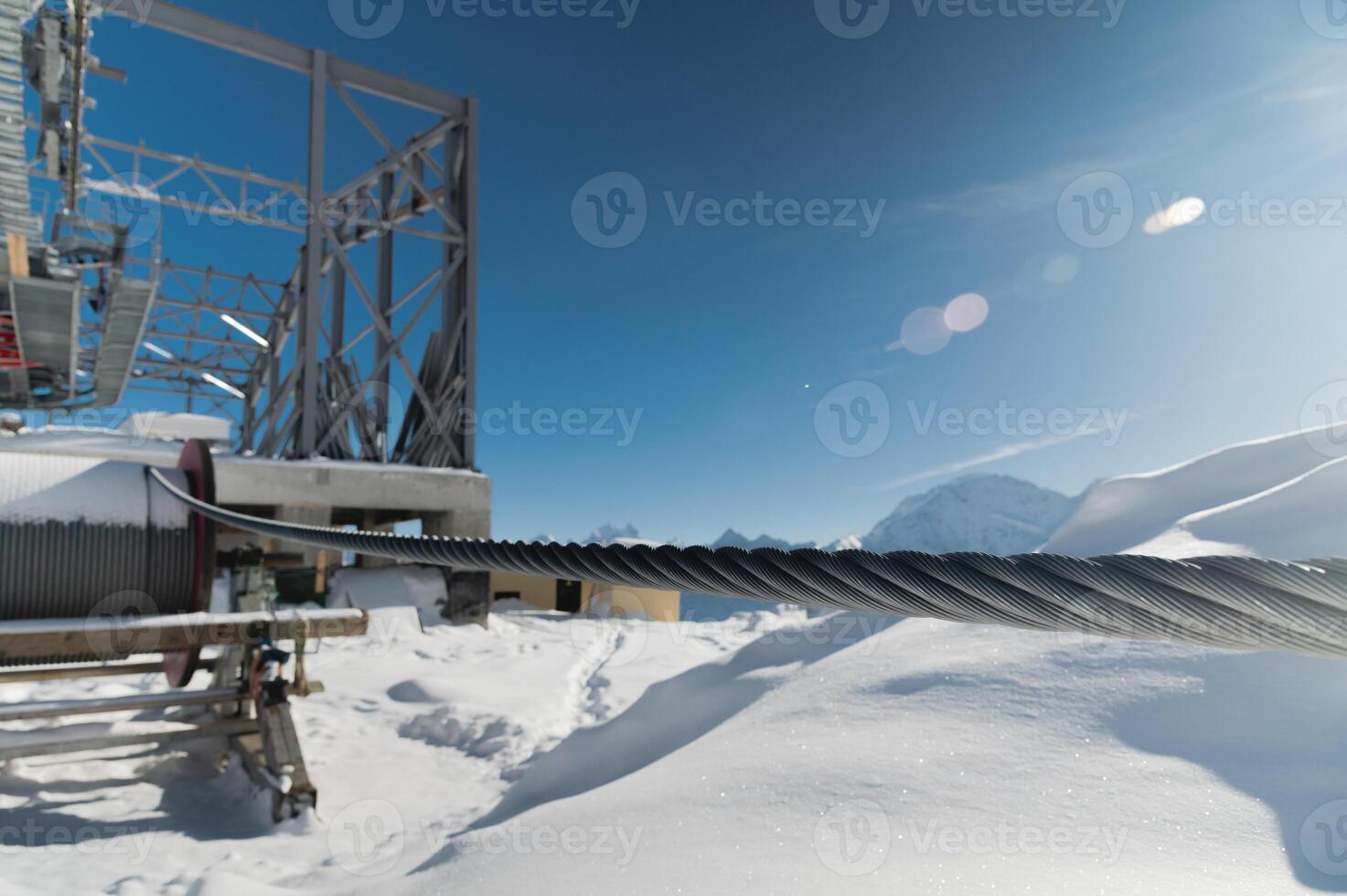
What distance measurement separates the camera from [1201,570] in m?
0.75

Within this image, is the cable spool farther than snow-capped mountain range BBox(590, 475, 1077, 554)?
No

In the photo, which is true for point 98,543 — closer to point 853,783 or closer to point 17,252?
point 853,783

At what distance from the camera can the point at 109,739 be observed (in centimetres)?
392

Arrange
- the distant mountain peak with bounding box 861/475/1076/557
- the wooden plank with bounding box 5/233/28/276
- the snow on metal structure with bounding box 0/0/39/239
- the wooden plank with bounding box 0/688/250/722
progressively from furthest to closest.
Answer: the distant mountain peak with bounding box 861/475/1076/557, the wooden plank with bounding box 5/233/28/276, the snow on metal structure with bounding box 0/0/39/239, the wooden plank with bounding box 0/688/250/722

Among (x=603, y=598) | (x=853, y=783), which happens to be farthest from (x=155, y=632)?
(x=603, y=598)

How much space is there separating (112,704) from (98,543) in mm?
1167

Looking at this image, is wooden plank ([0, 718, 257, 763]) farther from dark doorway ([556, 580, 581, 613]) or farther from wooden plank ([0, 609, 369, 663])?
dark doorway ([556, 580, 581, 613])

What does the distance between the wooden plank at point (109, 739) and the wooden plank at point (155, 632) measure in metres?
0.50

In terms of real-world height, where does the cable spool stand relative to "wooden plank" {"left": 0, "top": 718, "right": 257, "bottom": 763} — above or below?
above

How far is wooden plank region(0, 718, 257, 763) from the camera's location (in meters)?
3.70

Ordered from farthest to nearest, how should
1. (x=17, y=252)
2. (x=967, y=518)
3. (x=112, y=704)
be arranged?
1. (x=967, y=518)
2. (x=17, y=252)
3. (x=112, y=704)

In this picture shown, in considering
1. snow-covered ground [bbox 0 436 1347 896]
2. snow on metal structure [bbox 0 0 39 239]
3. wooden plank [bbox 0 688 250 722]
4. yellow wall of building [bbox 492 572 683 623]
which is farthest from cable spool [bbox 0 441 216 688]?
yellow wall of building [bbox 492 572 683 623]

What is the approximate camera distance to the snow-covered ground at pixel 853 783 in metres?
1.85

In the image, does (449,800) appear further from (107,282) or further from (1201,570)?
(107,282)
